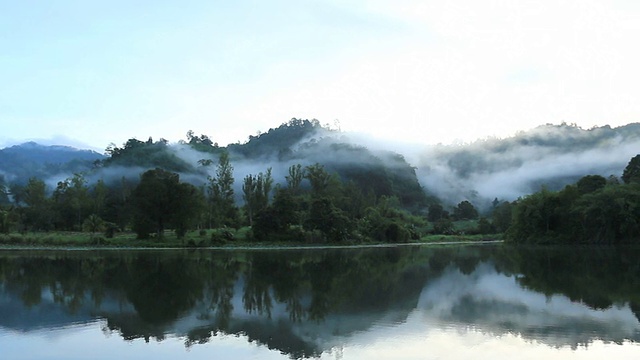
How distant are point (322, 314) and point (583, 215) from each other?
53.3 m

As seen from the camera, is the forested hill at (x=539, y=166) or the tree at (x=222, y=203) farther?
the forested hill at (x=539, y=166)

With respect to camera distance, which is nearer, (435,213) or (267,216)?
(267,216)

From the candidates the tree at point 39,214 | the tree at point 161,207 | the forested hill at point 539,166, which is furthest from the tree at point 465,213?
the tree at point 39,214

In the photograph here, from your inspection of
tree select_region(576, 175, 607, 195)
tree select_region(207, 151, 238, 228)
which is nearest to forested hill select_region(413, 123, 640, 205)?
tree select_region(576, 175, 607, 195)

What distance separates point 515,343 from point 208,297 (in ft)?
39.5

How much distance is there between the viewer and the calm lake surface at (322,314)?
1240 cm

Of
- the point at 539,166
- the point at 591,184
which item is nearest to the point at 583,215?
the point at 591,184

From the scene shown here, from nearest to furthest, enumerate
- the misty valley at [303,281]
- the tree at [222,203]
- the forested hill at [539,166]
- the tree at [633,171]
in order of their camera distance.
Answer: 1. the misty valley at [303,281]
2. the tree at [222,203]
3. the tree at [633,171]
4. the forested hill at [539,166]

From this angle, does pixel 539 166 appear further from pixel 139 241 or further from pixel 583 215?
pixel 139 241

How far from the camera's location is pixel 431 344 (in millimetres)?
12758

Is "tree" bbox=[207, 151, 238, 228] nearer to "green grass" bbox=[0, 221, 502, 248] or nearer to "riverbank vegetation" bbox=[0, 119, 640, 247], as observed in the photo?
"riverbank vegetation" bbox=[0, 119, 640, 247]

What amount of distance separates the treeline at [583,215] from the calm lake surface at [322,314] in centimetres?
3246

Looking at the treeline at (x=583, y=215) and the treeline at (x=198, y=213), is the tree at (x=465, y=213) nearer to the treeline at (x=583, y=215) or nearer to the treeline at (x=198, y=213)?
the treeline at (x=198, y=213)

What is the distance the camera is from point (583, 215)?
2404 inches
